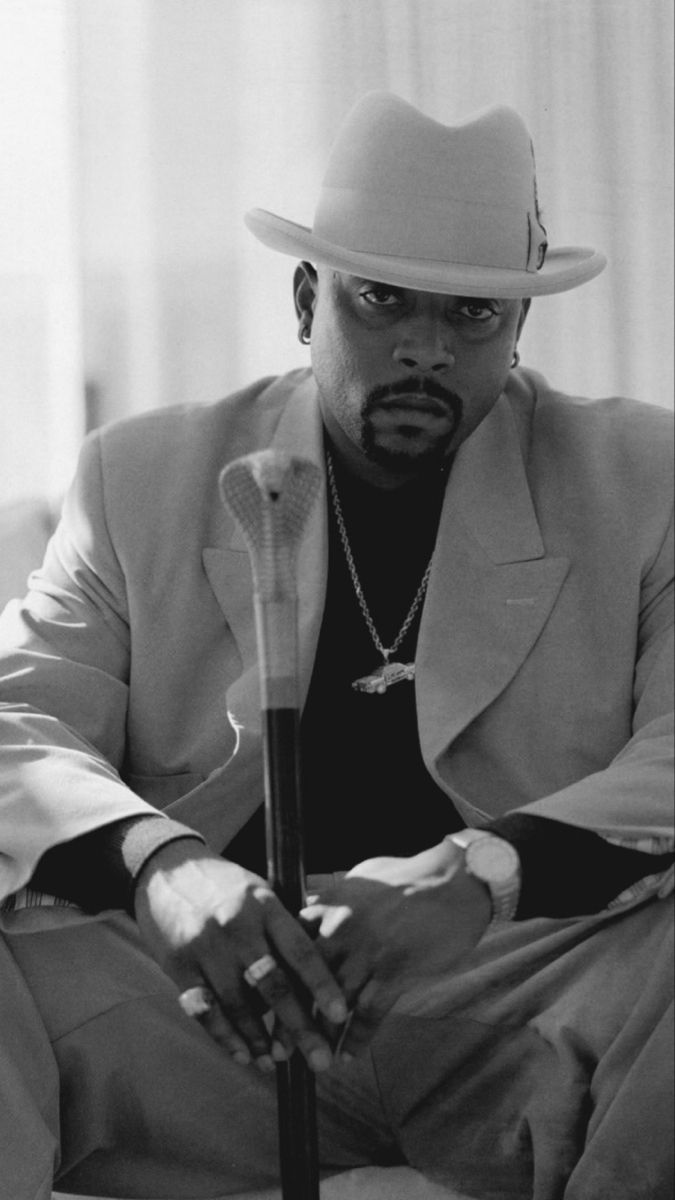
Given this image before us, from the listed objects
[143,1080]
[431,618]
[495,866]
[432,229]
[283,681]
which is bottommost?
[143,1080]

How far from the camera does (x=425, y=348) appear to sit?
6.95ft


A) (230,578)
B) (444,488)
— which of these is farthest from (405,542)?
(230,578)

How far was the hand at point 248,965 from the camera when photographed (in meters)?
1.67

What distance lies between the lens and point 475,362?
7.06ft

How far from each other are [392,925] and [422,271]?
2.57ft

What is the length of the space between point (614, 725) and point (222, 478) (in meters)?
0.67

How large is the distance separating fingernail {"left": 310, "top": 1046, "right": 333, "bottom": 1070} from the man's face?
79 cm

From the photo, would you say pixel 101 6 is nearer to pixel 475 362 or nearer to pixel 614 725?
pixel 475 362

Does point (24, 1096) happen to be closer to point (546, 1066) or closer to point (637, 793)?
point (546, 1066)

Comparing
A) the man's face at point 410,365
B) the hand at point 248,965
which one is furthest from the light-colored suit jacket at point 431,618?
the hand at point 248,965

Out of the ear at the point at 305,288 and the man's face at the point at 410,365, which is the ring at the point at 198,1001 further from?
the ear at the point at 305,288

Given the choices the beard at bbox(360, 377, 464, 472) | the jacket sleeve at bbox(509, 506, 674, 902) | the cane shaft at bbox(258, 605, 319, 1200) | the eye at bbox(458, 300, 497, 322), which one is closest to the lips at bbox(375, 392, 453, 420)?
the beard at bbox(360, 377, 464, 472)

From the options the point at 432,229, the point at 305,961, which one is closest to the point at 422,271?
the point at 432,229

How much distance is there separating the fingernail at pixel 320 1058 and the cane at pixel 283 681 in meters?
0.03
